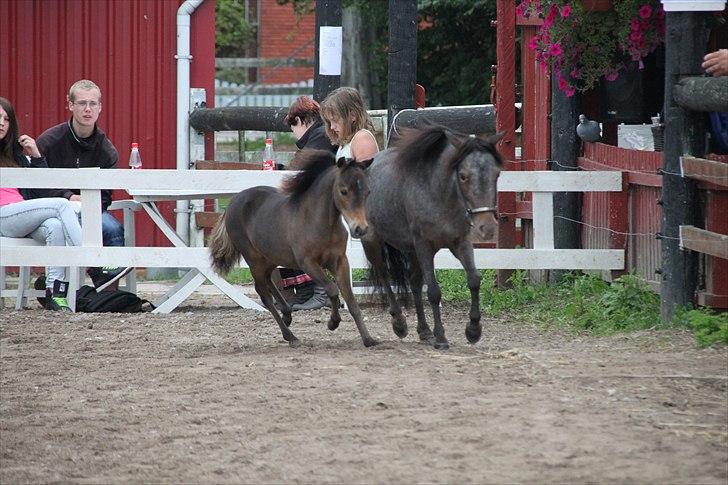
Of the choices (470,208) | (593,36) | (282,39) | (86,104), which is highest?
(282,39)

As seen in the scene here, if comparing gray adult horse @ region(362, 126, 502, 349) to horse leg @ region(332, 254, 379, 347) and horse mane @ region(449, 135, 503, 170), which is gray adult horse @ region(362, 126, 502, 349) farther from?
horse leg @ region(332, 254, 379, 347)

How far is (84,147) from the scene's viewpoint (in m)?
10.6

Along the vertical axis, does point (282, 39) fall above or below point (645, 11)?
above

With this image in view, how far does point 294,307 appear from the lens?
32.5 feet

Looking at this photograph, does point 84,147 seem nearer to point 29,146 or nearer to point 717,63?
point 29,146

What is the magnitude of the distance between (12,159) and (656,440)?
693cm

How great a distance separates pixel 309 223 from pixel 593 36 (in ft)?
9.41

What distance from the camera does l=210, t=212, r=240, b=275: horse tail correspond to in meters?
→ 8.26

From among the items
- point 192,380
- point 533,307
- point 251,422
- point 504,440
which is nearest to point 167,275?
point 533,307

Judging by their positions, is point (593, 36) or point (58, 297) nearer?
point (593, 36)

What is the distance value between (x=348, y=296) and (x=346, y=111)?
1519mm

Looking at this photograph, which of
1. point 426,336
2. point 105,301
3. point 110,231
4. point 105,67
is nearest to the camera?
point 426,336

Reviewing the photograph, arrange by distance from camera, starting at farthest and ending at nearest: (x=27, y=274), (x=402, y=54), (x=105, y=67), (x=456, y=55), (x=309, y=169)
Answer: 1. (x=456, y=55)
2. (x=105, y=67)
3. (x=402, y=54)
4. (x=27, y=274)
5. (x=309, y=169)

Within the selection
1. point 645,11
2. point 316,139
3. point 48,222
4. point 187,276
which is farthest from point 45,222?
point 645,11
